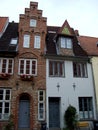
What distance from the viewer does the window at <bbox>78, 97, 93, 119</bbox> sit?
1534 centimetres

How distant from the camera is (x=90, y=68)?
1667 centimetres

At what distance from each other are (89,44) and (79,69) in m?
4.13

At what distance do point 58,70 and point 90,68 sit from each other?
3.09 meters

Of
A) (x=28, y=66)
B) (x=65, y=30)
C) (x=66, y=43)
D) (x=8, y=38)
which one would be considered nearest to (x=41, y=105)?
(x=28, y=66)

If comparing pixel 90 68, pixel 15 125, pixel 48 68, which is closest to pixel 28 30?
pixel 48 68

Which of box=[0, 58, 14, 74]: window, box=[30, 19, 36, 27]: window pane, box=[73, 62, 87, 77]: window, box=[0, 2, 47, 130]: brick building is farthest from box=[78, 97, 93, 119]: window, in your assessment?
box=[30, 19, 36, 27]: window pane

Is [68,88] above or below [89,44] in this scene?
below

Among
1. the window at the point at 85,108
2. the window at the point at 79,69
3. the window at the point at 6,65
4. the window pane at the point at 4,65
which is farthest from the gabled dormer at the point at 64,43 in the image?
the window pane at the point at 4,65

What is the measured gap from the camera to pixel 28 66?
15.5 metres

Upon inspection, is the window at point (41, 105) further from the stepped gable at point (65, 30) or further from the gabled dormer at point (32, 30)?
the stepped gable at point (65, 30)

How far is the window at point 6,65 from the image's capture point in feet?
49.3

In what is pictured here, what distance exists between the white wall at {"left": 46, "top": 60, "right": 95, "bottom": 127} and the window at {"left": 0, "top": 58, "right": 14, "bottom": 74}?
125 inches

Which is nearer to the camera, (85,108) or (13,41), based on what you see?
(85,108)

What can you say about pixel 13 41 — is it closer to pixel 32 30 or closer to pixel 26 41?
pixel 26 41
